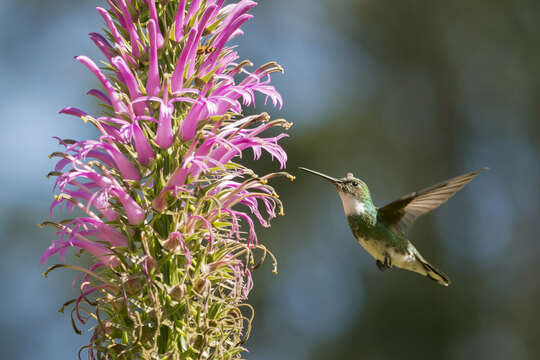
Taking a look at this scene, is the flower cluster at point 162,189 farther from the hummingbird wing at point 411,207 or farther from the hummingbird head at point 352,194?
the hummingbird wing at point 411,207

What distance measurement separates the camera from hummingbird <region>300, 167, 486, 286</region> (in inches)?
221

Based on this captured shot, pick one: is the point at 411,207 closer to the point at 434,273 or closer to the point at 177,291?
the point at 434,273

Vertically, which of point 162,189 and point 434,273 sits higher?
point 434,273

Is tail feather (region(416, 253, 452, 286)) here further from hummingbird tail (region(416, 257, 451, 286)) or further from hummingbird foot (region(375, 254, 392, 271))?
hummingbird foot (region(375, 254, 392, 271))

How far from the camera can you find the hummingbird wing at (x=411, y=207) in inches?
211

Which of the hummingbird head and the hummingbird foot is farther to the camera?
the hummingbird foot

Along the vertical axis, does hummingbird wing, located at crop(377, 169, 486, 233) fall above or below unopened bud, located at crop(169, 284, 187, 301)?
above

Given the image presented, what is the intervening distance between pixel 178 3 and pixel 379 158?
13.3m

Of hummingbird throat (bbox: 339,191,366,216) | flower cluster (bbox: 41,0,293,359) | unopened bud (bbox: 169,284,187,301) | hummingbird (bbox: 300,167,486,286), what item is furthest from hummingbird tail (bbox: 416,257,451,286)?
unopened bud (bbox: 169,284,187,301)

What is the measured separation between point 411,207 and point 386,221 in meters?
0.29

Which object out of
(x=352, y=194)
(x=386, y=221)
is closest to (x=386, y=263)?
(x=386, y=221)

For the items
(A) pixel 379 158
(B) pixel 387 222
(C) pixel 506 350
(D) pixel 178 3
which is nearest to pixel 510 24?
(A) pixel 379 158

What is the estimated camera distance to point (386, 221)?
591 cm

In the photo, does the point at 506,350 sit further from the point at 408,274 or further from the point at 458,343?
the point at 408,274
